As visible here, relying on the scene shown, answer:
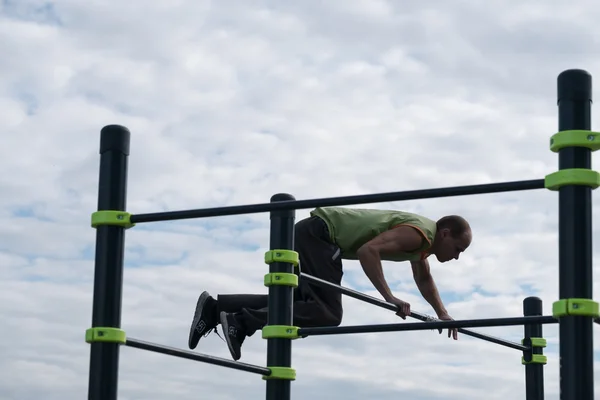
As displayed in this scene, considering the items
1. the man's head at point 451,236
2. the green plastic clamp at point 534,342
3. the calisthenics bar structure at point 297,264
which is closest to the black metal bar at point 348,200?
the calisthenics bar structure at point 297,264

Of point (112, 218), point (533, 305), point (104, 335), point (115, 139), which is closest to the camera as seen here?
point (104, 335)

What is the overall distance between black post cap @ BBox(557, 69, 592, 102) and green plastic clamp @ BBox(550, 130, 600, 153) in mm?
144

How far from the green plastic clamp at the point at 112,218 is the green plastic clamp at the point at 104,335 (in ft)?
1.48

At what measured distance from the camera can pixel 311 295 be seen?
5.86m

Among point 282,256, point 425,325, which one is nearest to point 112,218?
point 282,256

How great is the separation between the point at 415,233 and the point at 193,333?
1414 millimetres

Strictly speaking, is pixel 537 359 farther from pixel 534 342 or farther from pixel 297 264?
pixel 297 264

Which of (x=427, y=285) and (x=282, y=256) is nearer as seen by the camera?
(x=282, y=256)

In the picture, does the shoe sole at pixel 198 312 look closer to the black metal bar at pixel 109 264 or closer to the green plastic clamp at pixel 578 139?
the black metal bar at pixel 109 264

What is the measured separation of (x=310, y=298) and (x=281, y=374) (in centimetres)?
83

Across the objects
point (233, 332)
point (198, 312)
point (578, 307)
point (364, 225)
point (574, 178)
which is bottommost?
point (578, 307)

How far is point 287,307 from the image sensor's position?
5180 millimetres

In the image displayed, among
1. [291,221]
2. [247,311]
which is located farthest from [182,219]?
[247,311]

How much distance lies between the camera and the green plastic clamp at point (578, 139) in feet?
12.3
